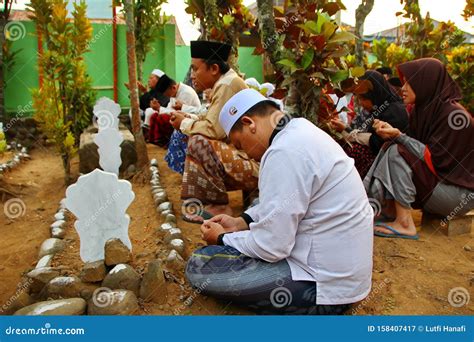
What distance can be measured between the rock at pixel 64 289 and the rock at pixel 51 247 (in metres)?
0.80

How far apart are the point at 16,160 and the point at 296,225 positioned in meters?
5.42

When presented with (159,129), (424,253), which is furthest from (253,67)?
(424,253)

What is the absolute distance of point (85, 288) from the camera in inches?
96.9

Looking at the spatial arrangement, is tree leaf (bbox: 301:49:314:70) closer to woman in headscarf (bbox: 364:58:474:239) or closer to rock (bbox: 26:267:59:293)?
woman in headscarf (bbox: 364:58:474:239)

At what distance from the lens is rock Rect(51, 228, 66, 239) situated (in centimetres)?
354

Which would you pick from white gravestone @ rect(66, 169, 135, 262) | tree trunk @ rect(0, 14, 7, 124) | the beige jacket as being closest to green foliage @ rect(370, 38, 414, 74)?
the beige jacket

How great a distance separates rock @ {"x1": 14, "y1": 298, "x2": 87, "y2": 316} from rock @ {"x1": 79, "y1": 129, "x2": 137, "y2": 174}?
3412 mm

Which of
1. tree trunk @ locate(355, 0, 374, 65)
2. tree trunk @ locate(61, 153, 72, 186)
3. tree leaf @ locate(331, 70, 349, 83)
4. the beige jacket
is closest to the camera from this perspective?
tree leaf @ locate(331, 70, 349, 83)

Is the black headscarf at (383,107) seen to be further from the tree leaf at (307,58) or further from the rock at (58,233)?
the rock at (58,233)

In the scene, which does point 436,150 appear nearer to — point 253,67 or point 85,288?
point 85,288

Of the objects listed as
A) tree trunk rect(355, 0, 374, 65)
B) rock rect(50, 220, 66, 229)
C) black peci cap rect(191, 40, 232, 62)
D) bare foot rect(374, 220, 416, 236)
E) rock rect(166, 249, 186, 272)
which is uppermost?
tree trunk rect(355, 0, 374, 65)

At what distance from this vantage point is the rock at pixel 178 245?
296 centimetres

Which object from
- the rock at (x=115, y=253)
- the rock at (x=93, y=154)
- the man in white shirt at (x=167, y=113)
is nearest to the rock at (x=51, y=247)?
the rock at (x=115, y=253)

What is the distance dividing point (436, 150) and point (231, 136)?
6.03 feet
